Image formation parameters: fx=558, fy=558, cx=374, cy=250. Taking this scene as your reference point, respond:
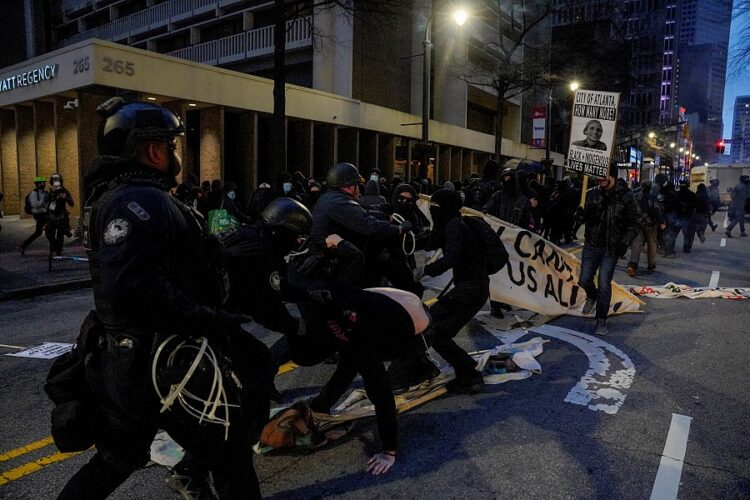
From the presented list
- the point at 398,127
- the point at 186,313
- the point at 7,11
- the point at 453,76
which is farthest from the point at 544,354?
the point at 7,11

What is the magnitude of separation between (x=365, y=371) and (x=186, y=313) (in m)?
1.41

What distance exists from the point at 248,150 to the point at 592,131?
12520mm

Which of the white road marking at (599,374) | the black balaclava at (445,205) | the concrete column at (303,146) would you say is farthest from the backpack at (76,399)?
the concrete column at (303,146)

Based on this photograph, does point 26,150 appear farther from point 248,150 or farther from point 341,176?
point 341,176

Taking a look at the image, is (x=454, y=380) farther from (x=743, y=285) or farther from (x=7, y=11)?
(x=7, y=11)

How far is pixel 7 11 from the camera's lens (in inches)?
1147

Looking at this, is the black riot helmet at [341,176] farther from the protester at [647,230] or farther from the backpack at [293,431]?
the protester at [647,230]

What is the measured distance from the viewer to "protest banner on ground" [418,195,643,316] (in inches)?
272

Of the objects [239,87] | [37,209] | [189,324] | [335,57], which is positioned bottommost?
[37,209]

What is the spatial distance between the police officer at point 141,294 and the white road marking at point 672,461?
7.40ft

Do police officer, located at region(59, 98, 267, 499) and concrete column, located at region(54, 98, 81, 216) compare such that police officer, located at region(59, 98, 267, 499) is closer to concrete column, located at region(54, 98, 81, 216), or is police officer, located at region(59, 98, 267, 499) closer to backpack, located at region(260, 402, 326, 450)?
backpack, located at region(260, 402, 326, 450)

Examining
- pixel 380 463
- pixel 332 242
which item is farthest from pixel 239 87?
pixel 380 463

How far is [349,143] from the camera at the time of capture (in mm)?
22984

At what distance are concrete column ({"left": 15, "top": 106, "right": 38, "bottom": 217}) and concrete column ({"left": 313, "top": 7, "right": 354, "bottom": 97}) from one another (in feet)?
35.6
